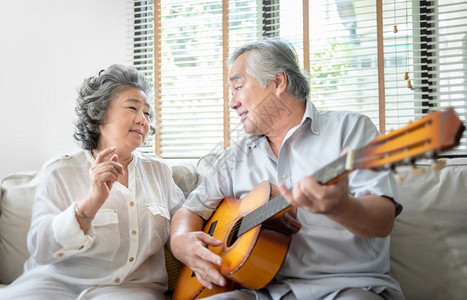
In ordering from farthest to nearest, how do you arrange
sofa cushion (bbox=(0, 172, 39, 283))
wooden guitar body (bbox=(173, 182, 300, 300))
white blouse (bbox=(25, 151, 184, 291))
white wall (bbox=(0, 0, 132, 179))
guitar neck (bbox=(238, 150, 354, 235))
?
white wall (bbox=(0, 0, 132, 179)) < sofa cushion (bbox=(0, 172, 39, 283)) < white blouse (bbox=(25, 151, 184, 291)) < wooden guitar body (bbox=(173, 182, 300, 300)) < guitar neck (bbox=(238, 150, 354, 235))

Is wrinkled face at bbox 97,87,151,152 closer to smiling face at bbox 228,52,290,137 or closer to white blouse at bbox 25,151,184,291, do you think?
white blouse at bbox 25,151,184,291

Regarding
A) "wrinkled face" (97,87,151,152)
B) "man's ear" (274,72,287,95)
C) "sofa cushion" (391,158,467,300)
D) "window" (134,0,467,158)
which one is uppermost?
"window" (134,0,467,158)

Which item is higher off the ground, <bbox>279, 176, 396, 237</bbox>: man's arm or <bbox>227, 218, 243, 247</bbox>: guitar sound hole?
<bbox>279, 176, 396, 237</bbox>: man's arm

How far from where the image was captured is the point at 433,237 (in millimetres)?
1588

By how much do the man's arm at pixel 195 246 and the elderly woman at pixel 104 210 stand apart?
10 cm

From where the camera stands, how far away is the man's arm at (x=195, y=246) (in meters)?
1.37

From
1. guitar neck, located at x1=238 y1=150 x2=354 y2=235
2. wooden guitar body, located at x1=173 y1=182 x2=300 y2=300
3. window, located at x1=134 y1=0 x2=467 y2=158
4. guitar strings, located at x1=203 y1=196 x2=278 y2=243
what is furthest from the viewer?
window, located at x1=134 y1=0 x2=467 y2=158

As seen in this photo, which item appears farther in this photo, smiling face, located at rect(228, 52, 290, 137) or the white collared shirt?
smiling face, located at rect(228, 52, 290, 137)

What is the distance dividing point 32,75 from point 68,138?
1.52ft

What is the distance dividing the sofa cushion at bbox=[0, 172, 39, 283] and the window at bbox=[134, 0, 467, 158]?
1281mm

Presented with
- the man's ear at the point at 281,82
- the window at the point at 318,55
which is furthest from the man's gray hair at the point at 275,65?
the window at the point at 318,55

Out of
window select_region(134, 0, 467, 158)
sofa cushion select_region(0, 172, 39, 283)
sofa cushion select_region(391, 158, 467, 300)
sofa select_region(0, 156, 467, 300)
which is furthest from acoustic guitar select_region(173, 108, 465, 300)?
window select_region(134, 0, 467, 158)

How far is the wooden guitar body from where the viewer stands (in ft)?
4.07

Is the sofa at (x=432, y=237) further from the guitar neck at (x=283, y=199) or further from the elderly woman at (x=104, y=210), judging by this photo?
the guitar neck at (x=283, y=199)
